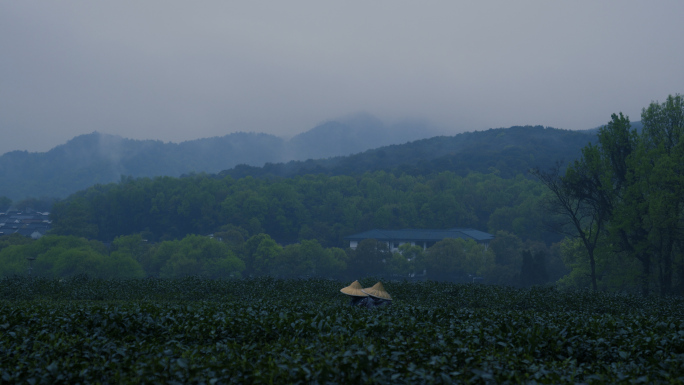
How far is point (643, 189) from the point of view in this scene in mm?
23359

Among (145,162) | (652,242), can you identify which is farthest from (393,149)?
(652,242)

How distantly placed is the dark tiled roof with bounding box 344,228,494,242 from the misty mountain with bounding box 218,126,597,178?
29.3 meters

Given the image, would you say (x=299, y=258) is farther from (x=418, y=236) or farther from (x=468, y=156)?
(x=468, y=156)

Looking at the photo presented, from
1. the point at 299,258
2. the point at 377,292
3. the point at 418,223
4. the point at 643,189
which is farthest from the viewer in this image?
the point at 418,223

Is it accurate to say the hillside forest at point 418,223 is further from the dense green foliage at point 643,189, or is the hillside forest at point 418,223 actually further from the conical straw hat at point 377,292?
the conical straw hat at point 377,292

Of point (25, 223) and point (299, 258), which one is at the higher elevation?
point (25, 223)

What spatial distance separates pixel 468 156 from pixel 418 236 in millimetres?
50317

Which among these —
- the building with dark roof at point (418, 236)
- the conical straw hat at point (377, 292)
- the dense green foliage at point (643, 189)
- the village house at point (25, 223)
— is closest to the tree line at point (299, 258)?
the building with dark roof at point (418, 236)

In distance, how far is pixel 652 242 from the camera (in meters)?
24.2

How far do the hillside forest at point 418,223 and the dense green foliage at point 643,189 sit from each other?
70 mm

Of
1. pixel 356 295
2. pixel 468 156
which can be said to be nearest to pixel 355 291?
pixel 356 295

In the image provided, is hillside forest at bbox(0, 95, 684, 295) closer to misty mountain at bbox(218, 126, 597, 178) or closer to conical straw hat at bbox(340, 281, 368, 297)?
misty mountain at bbox(218, 126, 597, 178)

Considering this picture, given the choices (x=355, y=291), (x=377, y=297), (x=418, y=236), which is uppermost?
(x=418, y=236)

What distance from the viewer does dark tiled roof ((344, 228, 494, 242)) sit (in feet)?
231
